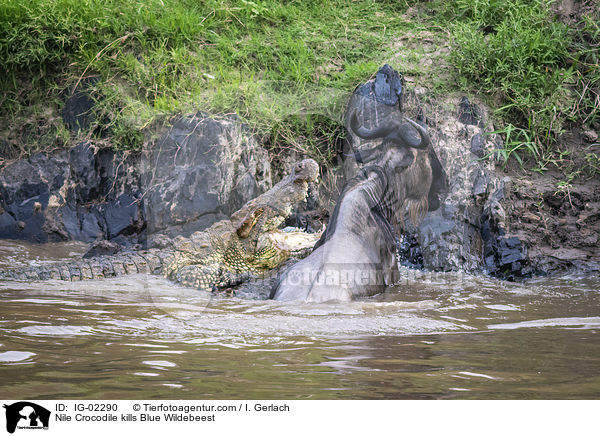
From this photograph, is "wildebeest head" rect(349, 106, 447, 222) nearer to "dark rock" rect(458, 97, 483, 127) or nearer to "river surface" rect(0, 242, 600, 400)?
"dark rock" rect(458, 97, 483, 127)

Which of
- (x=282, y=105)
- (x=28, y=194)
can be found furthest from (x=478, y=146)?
(x=28, y=194)

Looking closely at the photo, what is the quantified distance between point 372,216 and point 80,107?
3.79m

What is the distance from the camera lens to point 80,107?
6.69m

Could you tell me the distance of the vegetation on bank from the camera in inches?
240

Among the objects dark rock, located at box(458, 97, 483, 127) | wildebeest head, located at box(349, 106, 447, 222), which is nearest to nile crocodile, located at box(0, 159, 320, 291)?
wildebeest head, located at box(349, 106, 447, 222)

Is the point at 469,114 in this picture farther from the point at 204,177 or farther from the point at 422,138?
the point at 204,177

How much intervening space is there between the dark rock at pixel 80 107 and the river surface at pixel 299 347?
116 inches

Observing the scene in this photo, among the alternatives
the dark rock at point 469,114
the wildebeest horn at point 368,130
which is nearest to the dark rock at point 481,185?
the dark rock at point 469,114

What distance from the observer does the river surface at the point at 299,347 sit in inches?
79.5

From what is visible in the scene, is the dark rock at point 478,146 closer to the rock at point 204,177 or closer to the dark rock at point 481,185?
the dark rock at point 481,185

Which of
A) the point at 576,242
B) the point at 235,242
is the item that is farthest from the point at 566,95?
the point at 235,242

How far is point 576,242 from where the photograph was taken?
5215mm

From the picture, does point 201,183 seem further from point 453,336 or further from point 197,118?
point 453,336
